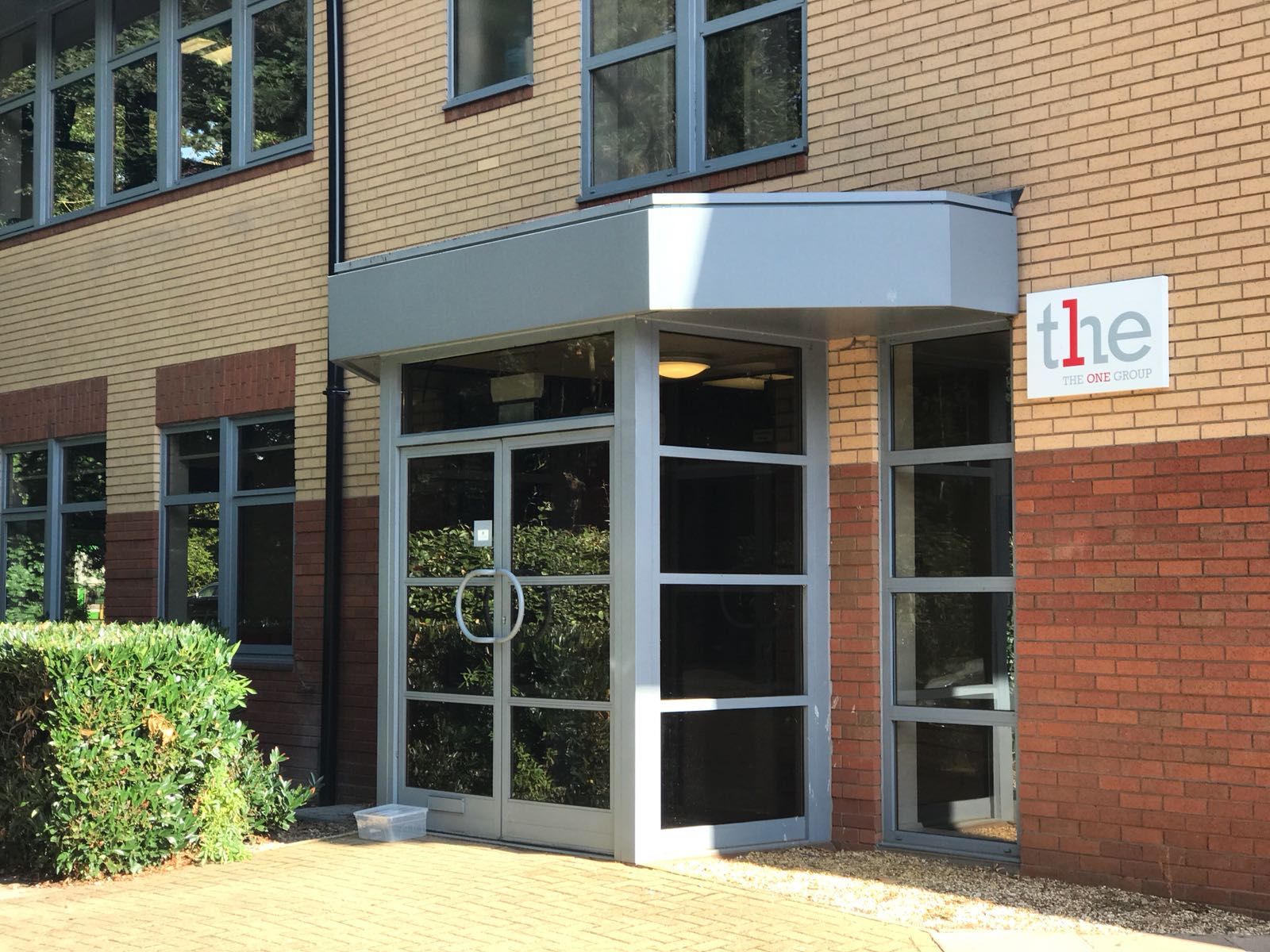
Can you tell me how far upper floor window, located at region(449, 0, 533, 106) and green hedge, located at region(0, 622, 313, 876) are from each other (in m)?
4.01

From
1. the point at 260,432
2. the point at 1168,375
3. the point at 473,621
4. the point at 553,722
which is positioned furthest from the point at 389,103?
the point at 1168,375

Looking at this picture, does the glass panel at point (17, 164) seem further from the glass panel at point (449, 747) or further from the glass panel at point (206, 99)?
the glass panel at point (449, 747)

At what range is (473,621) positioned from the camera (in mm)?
8719

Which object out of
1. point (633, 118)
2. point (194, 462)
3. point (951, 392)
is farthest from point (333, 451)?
point (951, 392)

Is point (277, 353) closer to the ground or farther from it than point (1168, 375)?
farther from it

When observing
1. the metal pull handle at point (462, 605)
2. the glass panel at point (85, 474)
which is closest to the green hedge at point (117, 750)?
the metal pull handle at point (462, 605)

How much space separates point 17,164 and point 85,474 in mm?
3138

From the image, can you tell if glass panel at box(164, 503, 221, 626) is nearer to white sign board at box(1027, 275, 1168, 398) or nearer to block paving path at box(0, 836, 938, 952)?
block paving path at box(0, 836, 938, 952)

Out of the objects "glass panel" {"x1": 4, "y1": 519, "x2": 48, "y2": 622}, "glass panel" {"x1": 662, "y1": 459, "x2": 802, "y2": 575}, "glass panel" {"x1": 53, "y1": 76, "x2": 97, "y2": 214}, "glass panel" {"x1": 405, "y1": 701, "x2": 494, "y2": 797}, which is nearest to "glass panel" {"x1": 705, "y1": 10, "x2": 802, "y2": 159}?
"glass panel" {"x1": 662, "y1": 459, "x2": 802, "y2": 575}

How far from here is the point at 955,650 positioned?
7.94 metres

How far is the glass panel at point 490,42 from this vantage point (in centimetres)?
1001

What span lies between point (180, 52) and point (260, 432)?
331cm

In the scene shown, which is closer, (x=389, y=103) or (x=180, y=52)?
(x=389, y=103)

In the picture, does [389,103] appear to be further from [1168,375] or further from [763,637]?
[1168,375]
